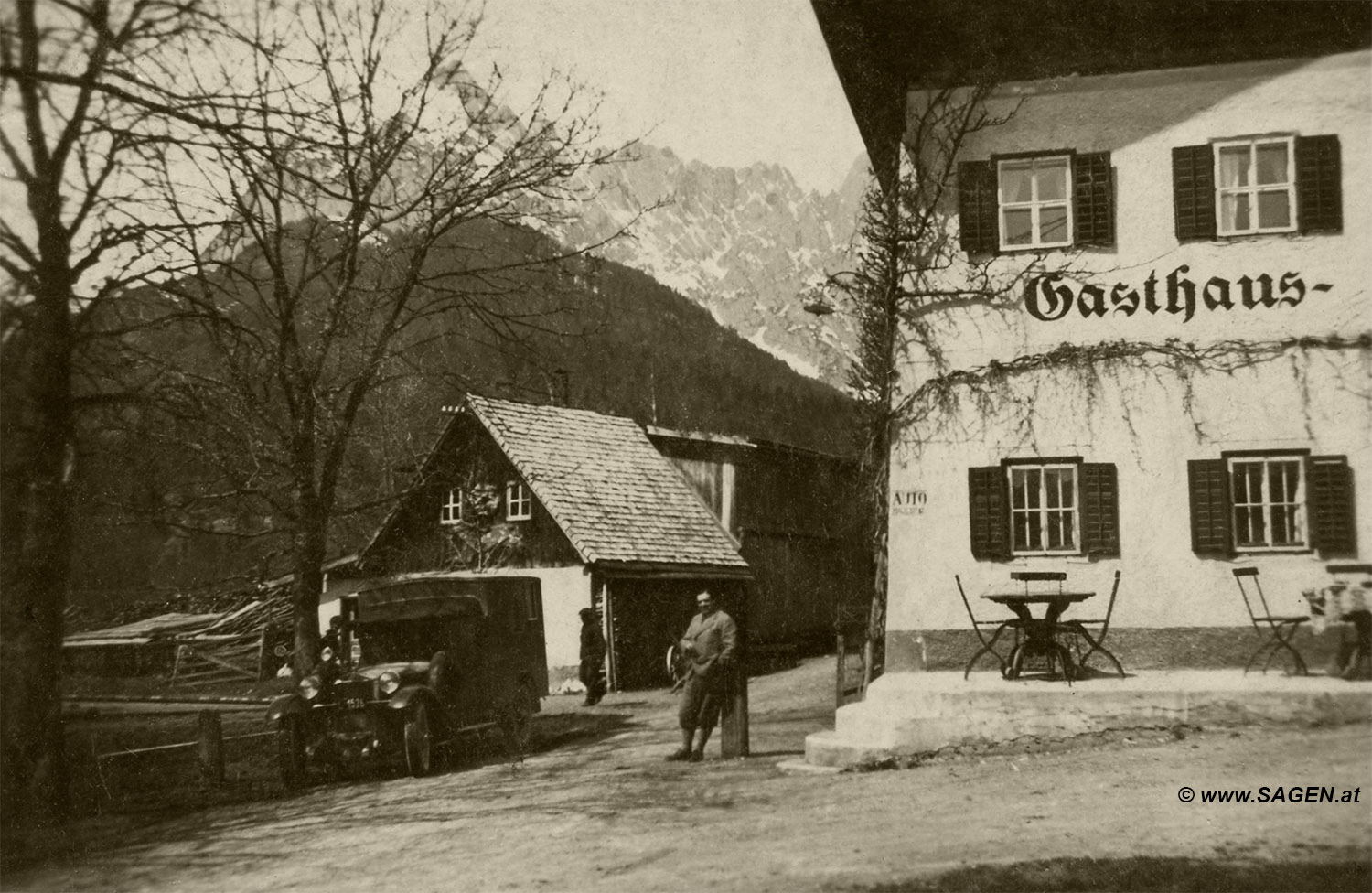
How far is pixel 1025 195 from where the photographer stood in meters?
11.1

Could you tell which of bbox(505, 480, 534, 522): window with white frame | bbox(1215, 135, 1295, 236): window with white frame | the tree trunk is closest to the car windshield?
the tree trunk

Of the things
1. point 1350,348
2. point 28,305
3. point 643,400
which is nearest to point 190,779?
point 28,305

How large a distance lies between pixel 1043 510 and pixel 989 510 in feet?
1.54

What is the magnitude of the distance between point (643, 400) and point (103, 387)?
2933 centimetres

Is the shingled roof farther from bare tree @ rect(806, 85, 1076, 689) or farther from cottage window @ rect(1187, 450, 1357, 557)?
cottage window @ rect(1187, 450, 1357, 557)

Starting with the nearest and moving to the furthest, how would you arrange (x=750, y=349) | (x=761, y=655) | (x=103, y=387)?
(x=103, y=387), (x=761, y=655), (x=750, y=349)

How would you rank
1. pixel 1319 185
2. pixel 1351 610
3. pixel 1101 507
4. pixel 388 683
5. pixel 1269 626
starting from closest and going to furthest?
pixel 1351 610
pixel 1319 185
pixel 1269 626
pixel 1101 507
pixel 388 683

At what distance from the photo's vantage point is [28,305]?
8648 mm

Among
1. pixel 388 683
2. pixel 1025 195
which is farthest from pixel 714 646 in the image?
pixel 1025 195

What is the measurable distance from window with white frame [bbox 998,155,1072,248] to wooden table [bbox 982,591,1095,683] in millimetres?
3016

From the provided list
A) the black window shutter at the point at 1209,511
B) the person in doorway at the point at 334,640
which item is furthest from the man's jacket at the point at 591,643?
the black window shutter at the point at 1209,511

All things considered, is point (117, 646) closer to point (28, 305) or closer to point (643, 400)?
point (28, 305)

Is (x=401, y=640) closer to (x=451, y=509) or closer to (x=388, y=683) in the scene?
(x=388, y=683)

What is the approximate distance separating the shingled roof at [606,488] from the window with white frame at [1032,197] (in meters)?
10.4
